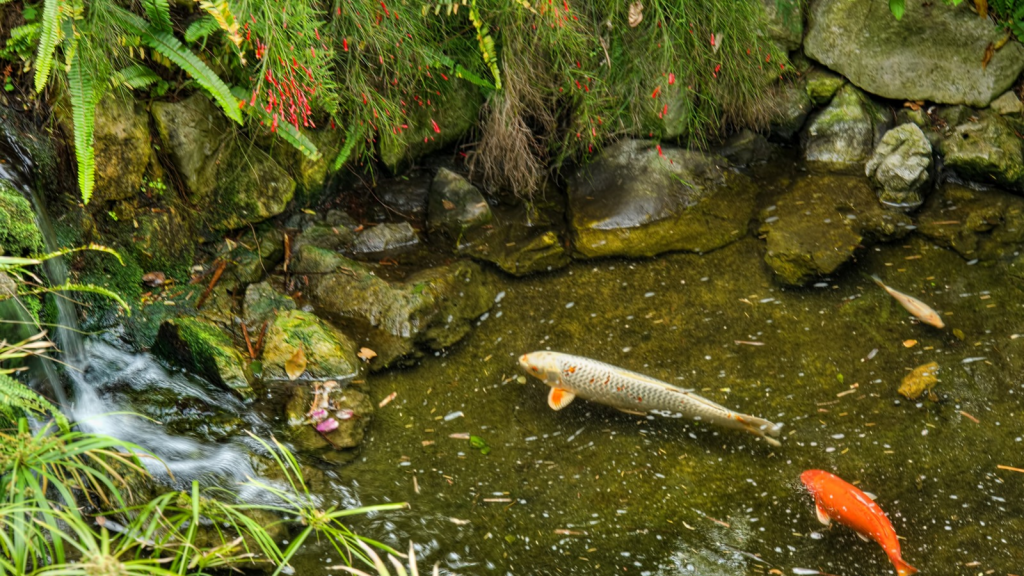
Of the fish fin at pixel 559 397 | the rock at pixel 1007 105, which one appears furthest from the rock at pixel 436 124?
the rock at pixel 1007 105

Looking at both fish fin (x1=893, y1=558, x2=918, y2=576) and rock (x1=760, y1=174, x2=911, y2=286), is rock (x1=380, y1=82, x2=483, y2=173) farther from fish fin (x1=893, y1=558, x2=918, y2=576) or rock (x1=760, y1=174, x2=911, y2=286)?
fish fin (x1=893, y1=558, x2=918, y2=576)

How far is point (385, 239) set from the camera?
535 cm

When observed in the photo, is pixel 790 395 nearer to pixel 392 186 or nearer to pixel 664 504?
pixel 664 504

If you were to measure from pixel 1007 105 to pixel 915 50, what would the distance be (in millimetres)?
861

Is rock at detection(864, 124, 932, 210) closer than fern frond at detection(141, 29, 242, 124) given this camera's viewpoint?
Result: No

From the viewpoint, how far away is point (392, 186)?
18.8 ft

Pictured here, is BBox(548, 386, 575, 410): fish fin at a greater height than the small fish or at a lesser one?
lesser

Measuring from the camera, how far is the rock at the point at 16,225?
12.0 ft

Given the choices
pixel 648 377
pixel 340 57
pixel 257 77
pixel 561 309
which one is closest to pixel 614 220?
pixel 561 309

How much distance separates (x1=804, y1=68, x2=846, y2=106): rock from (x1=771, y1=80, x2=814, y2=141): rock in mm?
39

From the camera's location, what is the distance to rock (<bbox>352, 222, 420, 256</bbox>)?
5305 millimetres

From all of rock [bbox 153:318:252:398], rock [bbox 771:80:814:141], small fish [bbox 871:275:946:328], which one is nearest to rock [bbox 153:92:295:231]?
rock [bbox 153:318:252:398]

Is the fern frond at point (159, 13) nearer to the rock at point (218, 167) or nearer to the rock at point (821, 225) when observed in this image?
the rock at point (218, 167)

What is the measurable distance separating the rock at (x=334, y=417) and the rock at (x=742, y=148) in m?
3.73
